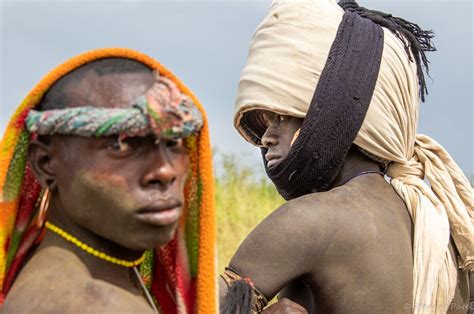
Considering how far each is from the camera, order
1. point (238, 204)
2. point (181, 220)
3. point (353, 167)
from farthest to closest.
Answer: point (238, 204) < point (353, 167) < point (181, 220)

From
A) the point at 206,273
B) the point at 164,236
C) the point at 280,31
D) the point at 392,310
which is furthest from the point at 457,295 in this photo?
the point at 164,236

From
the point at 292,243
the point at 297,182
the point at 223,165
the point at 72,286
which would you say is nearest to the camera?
the point at 72,286

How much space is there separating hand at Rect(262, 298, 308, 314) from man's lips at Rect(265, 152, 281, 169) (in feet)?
2.15

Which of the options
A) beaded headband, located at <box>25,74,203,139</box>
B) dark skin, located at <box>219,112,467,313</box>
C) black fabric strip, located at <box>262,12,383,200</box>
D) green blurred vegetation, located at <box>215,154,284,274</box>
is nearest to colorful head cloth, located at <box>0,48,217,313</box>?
beaded headband, located at <box>25,74,203,139</box>

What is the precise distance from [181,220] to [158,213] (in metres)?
0.33

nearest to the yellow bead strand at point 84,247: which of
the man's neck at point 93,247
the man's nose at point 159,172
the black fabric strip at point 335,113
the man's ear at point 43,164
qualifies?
the man's neck at point 93,247

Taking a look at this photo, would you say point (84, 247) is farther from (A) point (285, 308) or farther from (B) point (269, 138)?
(B) point (269, 138)

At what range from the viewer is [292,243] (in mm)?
4164

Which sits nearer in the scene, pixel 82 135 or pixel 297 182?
pixel 82 135

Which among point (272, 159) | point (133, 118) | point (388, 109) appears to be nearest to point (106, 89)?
point (133, 118)

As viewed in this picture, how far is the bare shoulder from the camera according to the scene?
273 cm

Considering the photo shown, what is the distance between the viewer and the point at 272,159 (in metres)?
4.59

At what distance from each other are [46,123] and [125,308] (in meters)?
0.51

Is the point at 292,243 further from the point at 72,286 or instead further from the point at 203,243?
the point at 72,286
